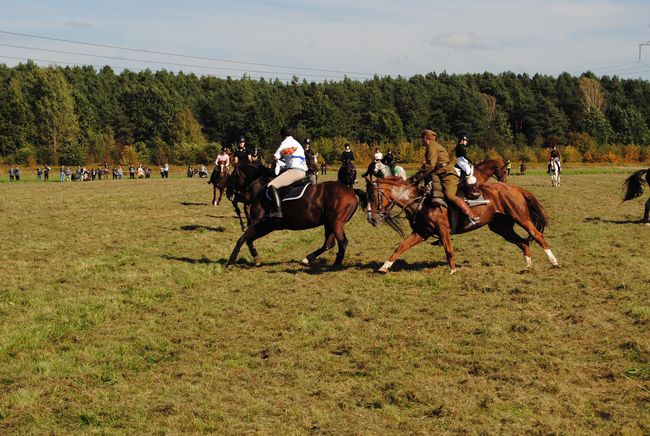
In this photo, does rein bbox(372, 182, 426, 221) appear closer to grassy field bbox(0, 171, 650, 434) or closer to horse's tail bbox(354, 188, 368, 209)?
horse's tail bbox(354, 188, 368, 209)

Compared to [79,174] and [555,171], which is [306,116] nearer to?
[79,174]

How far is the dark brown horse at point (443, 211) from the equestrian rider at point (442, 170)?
314 mm

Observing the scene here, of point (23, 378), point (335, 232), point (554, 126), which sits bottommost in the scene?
point (23, 378)

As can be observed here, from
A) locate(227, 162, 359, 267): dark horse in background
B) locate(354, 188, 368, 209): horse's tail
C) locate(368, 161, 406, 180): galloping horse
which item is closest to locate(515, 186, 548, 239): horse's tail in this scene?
locate(354, 188, 368, 209): horse's tail

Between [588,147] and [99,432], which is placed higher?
[588,147]

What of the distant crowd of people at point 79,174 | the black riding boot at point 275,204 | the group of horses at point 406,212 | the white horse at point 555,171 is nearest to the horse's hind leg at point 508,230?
the group of horses at point 406,212

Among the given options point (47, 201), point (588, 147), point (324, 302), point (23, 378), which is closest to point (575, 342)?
point (324, 302)

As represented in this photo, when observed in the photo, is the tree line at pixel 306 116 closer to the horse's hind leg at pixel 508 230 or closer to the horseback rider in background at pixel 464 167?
the horseback rider in background at pixel 464 167

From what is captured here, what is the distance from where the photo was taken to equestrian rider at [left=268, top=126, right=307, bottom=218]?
15.0m

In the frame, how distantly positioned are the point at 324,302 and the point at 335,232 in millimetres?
3079

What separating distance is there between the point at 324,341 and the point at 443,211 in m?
5.67

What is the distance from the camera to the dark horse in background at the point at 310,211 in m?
14.7

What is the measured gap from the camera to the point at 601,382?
7863 mm

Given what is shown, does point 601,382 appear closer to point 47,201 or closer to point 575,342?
point 575,342
